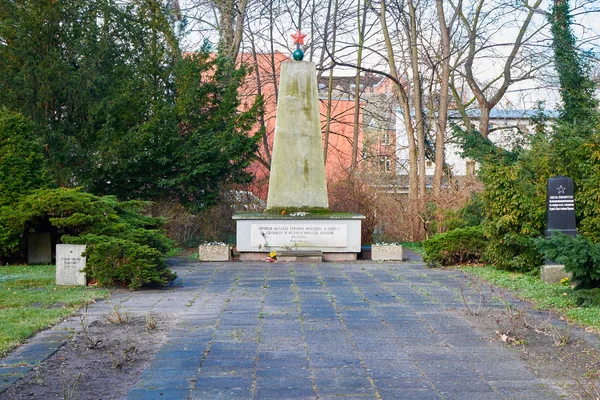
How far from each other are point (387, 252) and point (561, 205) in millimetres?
5220

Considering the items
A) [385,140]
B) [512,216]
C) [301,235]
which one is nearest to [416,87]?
[385,140]

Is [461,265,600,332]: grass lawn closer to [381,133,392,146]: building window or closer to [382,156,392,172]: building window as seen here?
[382,156,392,172]: building window

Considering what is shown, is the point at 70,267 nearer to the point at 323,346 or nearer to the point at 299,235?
the point at 323,346

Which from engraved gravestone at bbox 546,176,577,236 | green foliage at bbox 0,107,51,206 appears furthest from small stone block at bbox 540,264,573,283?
green foliage at bbox 0,107,51,206

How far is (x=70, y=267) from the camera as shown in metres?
11.5

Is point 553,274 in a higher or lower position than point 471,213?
lower

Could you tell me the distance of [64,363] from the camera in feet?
19.9

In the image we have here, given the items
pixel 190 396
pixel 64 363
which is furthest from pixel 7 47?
pixel 190 396

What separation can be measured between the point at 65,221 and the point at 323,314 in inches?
254

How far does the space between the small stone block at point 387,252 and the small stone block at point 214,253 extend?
332 cm

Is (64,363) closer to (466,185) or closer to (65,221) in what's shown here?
(65,221)

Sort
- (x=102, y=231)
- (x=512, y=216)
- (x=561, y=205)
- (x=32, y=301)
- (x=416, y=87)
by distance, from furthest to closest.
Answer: (x=416, y=87), (x=512, y=216), (x=102, y=231), (x=561, y=205), (x=32, y=301)

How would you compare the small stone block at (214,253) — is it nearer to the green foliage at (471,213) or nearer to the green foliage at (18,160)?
the green foliage at (18,160)

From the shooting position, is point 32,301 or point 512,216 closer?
point 32,301
